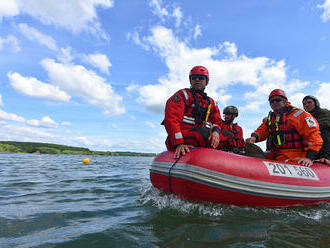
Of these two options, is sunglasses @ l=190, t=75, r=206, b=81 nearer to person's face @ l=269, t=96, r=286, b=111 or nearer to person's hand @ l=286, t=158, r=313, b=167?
person's face @ l=269, t=96, r=286, b=111

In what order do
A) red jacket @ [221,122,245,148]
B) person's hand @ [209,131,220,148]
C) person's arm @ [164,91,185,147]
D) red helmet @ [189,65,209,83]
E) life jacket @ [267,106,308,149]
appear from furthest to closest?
1. red jacket @ [221,122,245,148]
2. life jacket @ [267,106,308,149]
3. red helmet @ [189,65,209,83]
4. person's hand @ [209,131,220,148]
5. person's arm @ [164,91,185,147]

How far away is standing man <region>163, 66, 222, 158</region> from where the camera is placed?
3681 mm

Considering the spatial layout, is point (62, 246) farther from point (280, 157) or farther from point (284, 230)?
point (280, 157)

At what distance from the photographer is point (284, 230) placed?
2.61 m

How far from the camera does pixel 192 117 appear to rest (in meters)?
4.05

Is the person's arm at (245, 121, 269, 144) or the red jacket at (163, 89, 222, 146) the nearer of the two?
the red jacket at (163, 89, 222, 146)

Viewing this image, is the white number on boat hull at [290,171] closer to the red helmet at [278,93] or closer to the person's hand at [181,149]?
the person's hand at [181,149]

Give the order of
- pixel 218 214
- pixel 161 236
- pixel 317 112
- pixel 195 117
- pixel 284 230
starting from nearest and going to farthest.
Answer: pixel 161 236 < pixel 284 230 < pixel 218 214 < pixel 195 117 < pixel 317 112

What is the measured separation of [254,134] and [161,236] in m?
3.93

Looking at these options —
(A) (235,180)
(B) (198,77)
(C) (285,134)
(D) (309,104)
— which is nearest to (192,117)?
(B) (198,77)

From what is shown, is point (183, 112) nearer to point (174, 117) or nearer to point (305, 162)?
point (174, 117)

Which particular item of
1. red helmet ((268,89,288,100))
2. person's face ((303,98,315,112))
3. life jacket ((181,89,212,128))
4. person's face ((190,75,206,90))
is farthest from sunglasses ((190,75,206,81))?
person's face ((303,98,315,112))

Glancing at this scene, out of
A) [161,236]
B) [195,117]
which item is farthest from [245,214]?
[195,117]

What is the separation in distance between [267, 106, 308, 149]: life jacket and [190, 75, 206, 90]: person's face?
1878mm
